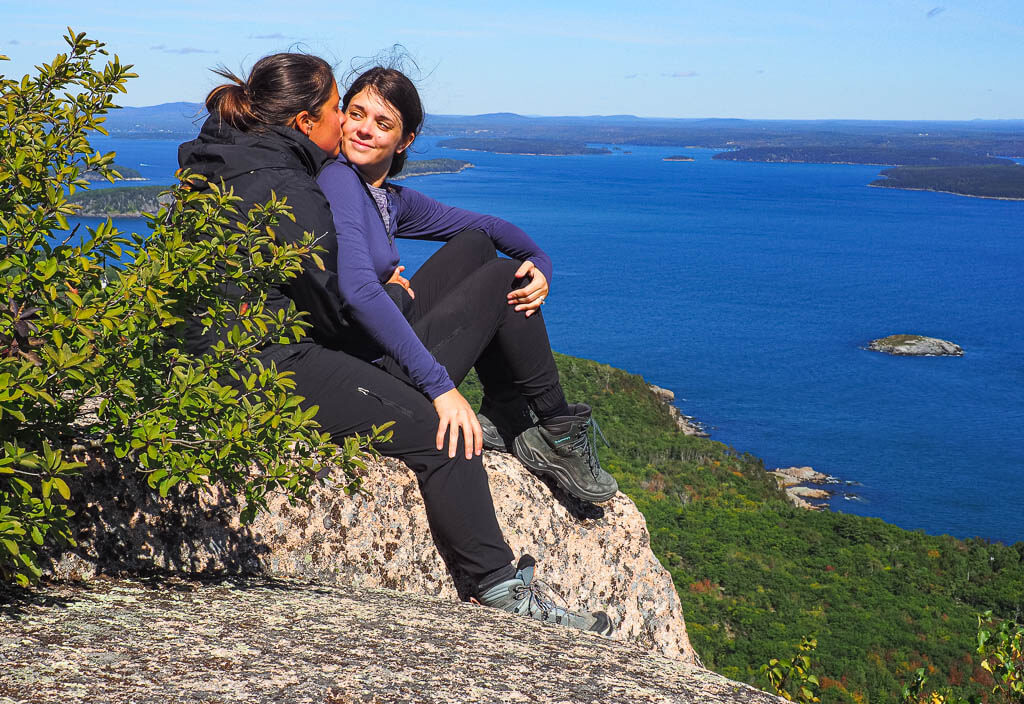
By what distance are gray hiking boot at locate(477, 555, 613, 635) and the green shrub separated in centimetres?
134

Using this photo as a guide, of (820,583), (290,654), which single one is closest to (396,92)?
(290,654)

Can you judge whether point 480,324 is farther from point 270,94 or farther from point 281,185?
point 270,94

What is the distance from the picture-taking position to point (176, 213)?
279 centimetres

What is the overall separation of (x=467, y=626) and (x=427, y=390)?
104 cm

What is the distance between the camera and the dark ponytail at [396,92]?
14.5 feet

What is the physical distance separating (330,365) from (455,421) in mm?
637

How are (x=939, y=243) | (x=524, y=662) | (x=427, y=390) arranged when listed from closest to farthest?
(x=524, y=662)
(x=427, y=390)
(x=939, y=243)

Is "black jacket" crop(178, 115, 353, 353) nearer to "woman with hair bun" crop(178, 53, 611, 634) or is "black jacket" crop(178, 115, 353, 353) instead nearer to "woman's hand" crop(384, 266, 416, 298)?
"woman with hair bun" crop(178, 53, 611, 634)

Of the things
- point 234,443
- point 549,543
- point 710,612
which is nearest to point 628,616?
point 549,543

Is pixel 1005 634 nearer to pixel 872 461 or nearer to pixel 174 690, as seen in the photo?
pixel 174 690

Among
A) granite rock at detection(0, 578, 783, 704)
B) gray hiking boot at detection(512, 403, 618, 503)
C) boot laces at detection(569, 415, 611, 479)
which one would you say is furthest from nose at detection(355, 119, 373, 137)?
granite rock at detection(0, 578, 783, 704)

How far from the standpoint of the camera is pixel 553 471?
5.04 m

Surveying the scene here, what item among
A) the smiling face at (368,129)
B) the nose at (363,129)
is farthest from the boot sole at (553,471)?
the nose at (363,129)

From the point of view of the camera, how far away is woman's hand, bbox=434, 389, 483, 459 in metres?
3.79
